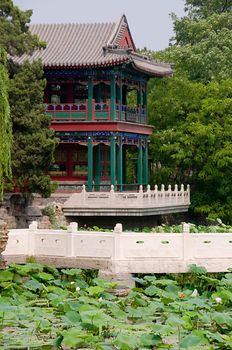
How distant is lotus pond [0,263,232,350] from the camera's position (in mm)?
12883

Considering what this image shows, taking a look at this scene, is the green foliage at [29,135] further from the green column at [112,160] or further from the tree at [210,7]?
the tree at [210,7]

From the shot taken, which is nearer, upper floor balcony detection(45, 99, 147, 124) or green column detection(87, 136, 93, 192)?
green column detection(87, 136, 93, 192)

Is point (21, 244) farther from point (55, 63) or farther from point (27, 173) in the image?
point (55, 63)

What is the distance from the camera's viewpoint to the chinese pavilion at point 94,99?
3578cm

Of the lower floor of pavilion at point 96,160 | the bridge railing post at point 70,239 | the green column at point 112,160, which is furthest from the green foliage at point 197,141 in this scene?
the bridge railing post at point 70,239

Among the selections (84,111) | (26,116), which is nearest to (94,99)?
(84,111)

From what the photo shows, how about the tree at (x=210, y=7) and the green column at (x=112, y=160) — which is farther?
the tree at (x=210, y=7)

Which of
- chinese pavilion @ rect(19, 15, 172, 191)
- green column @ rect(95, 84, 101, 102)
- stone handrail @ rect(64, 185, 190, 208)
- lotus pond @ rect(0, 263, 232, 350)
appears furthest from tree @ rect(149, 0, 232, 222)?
lotus pond @ rect(0, 263, 232, 350)

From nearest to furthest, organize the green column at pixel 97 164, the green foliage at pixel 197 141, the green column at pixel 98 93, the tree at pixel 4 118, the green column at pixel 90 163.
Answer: the tree at pixel 4 118 < the green column at pixel 90 163 < the green column at pixel 97 164 < the green column at pixel 98 93 < the green foliage at pixel 197 141

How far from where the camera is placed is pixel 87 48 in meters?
37.1

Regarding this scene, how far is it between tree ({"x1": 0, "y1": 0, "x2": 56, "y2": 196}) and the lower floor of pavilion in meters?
4.33

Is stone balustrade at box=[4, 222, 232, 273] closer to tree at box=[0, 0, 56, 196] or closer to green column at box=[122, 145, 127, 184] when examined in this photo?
tree at box=[0, 0, 56, 196]

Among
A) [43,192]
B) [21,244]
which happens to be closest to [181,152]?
[43,192]

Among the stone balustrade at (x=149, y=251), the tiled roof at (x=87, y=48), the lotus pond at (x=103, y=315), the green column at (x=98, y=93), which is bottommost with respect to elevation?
the lotus pond at (x=103, y=315)
